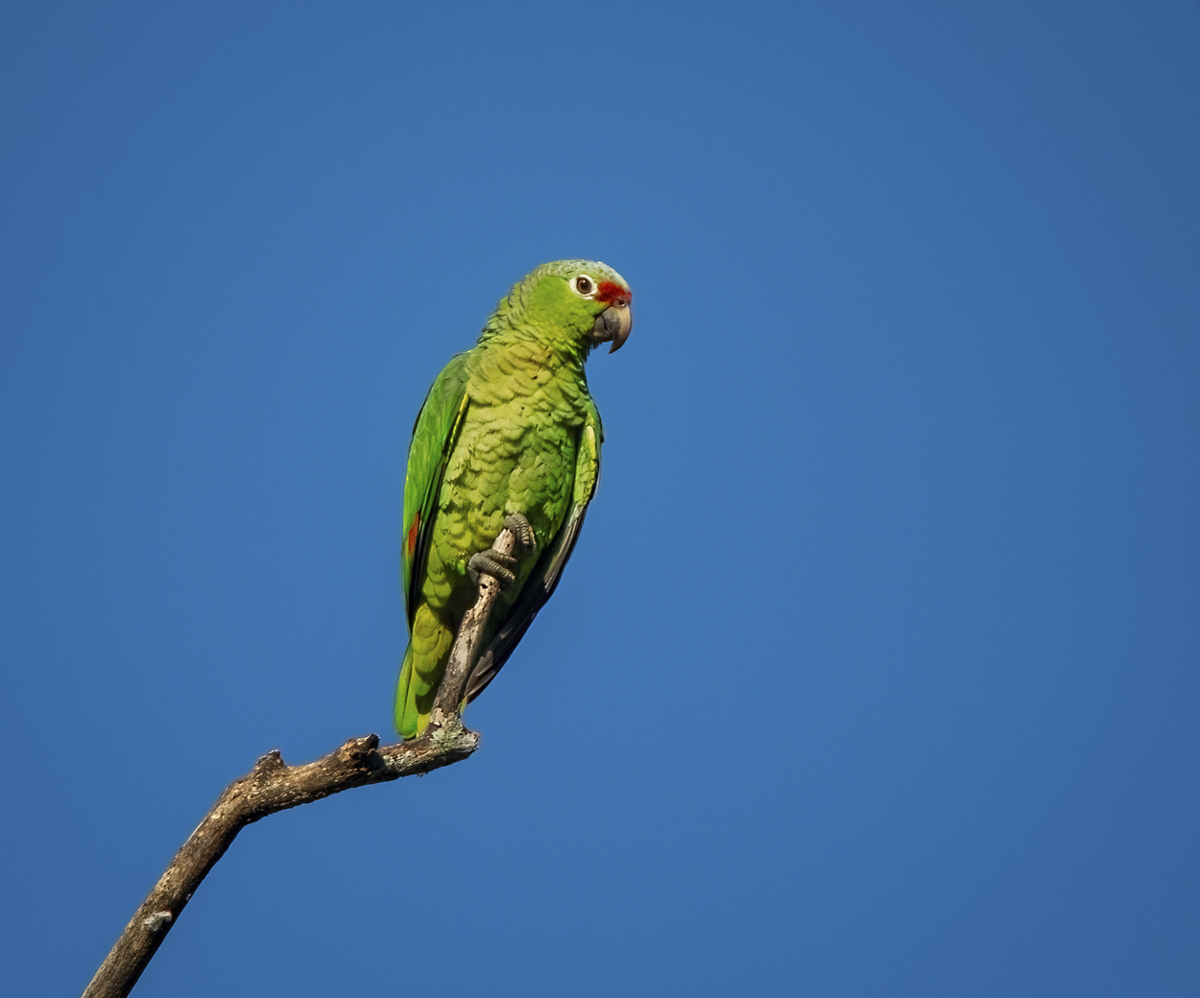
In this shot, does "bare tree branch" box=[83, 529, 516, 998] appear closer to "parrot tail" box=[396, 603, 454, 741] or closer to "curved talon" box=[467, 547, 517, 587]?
"curved talon" box=[467, 547, 517, 587]

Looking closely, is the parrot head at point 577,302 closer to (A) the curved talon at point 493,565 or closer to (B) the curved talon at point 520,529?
(B) the curved talon at point 520,529

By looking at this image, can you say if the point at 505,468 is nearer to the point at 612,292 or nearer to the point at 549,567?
the point at 549,567

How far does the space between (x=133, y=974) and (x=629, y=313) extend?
3.36 metres

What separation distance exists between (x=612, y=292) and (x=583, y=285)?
15 cm

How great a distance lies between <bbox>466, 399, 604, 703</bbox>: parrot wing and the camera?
472cm

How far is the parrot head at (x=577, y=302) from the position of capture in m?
4.67

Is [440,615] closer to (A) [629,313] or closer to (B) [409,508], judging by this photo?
(B) [409,508]

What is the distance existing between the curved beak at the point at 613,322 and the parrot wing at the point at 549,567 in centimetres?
34

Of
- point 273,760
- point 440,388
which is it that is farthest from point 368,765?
point 440,388

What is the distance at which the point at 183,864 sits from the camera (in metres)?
2.80

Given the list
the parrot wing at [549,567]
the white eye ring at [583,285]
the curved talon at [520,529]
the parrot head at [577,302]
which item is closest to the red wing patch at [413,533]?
the curved talon at [520,529]

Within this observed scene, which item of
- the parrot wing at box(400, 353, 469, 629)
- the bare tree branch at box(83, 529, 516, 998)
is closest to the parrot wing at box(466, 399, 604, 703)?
the parrot wing at box(400, 353, 469, 629)

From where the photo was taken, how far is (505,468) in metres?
4.46

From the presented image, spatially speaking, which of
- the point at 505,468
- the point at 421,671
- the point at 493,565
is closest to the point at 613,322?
the point at 505,468
